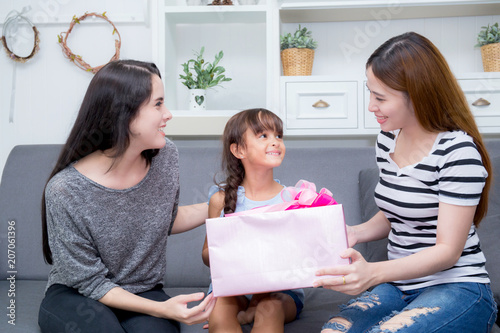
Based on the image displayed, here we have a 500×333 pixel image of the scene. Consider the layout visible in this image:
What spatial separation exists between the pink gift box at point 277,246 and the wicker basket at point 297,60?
3.58 feet

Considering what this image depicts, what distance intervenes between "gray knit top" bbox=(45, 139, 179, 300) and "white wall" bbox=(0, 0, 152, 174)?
1223mm

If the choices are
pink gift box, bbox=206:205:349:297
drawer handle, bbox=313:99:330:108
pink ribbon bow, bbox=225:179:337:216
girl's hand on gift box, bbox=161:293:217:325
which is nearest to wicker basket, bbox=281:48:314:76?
drawer handle, bbox=313:99:330:108

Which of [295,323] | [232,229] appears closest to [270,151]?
[232,229]

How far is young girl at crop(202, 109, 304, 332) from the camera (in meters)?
1.31

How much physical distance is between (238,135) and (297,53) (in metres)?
0.72

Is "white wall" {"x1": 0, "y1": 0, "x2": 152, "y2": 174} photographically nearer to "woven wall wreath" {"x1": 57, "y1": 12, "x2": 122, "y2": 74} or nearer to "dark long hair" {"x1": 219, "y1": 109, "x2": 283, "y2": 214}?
"woven wall wreath" {"x1": 57, "y1": 12, "x2": 122, "y2": 74}

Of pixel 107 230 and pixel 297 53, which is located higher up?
pixel 297 53

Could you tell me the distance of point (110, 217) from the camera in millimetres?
1263

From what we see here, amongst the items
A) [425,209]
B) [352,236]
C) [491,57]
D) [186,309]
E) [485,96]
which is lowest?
[186,309]

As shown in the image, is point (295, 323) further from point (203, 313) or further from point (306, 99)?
point (306, 99)

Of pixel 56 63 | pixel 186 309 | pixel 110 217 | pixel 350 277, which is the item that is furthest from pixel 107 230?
pixel 56 63

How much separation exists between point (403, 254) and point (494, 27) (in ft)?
4.56

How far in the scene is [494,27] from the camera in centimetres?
209

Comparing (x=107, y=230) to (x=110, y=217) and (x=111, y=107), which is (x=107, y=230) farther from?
(x=111, y=107)
